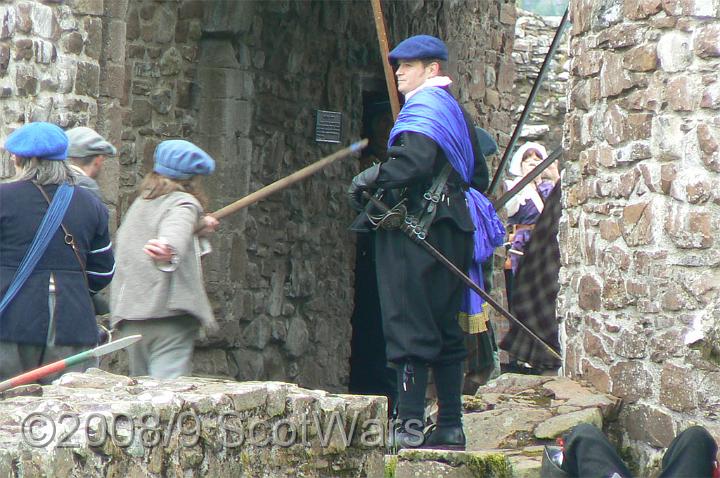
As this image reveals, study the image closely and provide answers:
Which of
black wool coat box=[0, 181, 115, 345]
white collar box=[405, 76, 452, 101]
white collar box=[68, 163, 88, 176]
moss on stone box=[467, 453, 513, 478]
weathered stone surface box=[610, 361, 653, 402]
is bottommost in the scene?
moss on stone box=[467, 453, 513, 478]

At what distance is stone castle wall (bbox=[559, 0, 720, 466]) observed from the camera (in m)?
5.09

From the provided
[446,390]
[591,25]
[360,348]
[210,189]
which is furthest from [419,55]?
[360,348]

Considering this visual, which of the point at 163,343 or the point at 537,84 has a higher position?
the point at 537,84

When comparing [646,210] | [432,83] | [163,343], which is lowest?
[163,343]

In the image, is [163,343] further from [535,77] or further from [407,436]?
[535,77]

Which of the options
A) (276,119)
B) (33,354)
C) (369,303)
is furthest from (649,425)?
(369,303)

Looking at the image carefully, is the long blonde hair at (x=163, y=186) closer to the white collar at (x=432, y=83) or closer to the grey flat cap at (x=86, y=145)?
the grey flat cap at (x=86, y=145)

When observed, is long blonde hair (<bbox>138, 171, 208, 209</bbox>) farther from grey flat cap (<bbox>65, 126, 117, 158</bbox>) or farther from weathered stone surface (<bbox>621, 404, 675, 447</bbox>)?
weathered stone surface (<bbox>621, 404, 675, 447</bbox>)

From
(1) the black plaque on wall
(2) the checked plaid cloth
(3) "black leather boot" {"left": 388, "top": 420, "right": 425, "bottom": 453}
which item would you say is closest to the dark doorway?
(1) the black plaque on wall

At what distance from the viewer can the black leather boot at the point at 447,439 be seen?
17.3 feet

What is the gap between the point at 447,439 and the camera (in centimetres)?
529

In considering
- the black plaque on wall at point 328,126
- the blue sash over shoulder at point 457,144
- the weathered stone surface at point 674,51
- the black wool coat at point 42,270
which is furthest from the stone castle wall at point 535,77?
the black wool coat at point 42,270

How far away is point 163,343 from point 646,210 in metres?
1.90

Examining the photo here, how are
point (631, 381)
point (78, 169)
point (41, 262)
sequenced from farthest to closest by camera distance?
1. point (78, 169)
2. point (631, 381)
3. point (41, 262)
